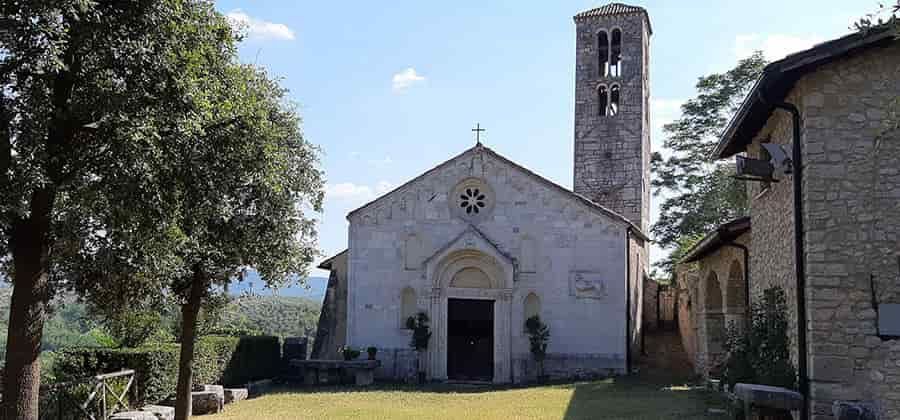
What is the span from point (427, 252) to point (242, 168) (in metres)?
14.2

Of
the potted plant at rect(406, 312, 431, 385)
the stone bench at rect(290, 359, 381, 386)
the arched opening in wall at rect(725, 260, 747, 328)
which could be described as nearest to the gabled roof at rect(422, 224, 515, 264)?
the potted plant at rect(406, 312, 431, 385)

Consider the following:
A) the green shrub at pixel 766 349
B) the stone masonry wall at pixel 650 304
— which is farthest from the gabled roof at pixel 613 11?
the green shrub at pixel 766 349

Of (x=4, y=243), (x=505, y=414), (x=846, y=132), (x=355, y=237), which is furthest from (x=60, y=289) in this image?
(x=355, y=237)

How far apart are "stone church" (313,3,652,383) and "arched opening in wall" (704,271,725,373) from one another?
331 centimetres

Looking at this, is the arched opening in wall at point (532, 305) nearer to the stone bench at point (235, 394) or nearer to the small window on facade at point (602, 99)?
the stone bench at point (235, 394)

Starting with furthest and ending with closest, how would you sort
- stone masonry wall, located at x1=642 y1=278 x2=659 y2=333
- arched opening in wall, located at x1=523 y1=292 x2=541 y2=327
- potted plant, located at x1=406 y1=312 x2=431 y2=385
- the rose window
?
stone masonry wall, located at x1=642 y1=278 x2=659 y2=333, the rose window, arched opening in wall, located at x1=523 y1=292 x2=541 y2=327, potted plant, located at x1=406 y1=312 x2=431 y2=385

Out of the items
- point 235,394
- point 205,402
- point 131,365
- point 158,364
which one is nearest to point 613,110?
point 235,394

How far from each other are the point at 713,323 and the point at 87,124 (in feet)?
52.4

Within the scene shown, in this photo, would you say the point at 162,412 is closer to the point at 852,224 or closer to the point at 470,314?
the point at 852,224

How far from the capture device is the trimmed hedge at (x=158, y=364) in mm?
14555

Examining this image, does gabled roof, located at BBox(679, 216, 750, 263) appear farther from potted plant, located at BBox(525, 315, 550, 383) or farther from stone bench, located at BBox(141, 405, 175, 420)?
stone bench, located at BBox(141, 405, 175, 420)

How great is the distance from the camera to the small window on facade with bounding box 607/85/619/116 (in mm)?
32688

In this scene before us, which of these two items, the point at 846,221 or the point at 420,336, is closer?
the point at 846,221

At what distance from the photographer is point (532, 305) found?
23.7m
